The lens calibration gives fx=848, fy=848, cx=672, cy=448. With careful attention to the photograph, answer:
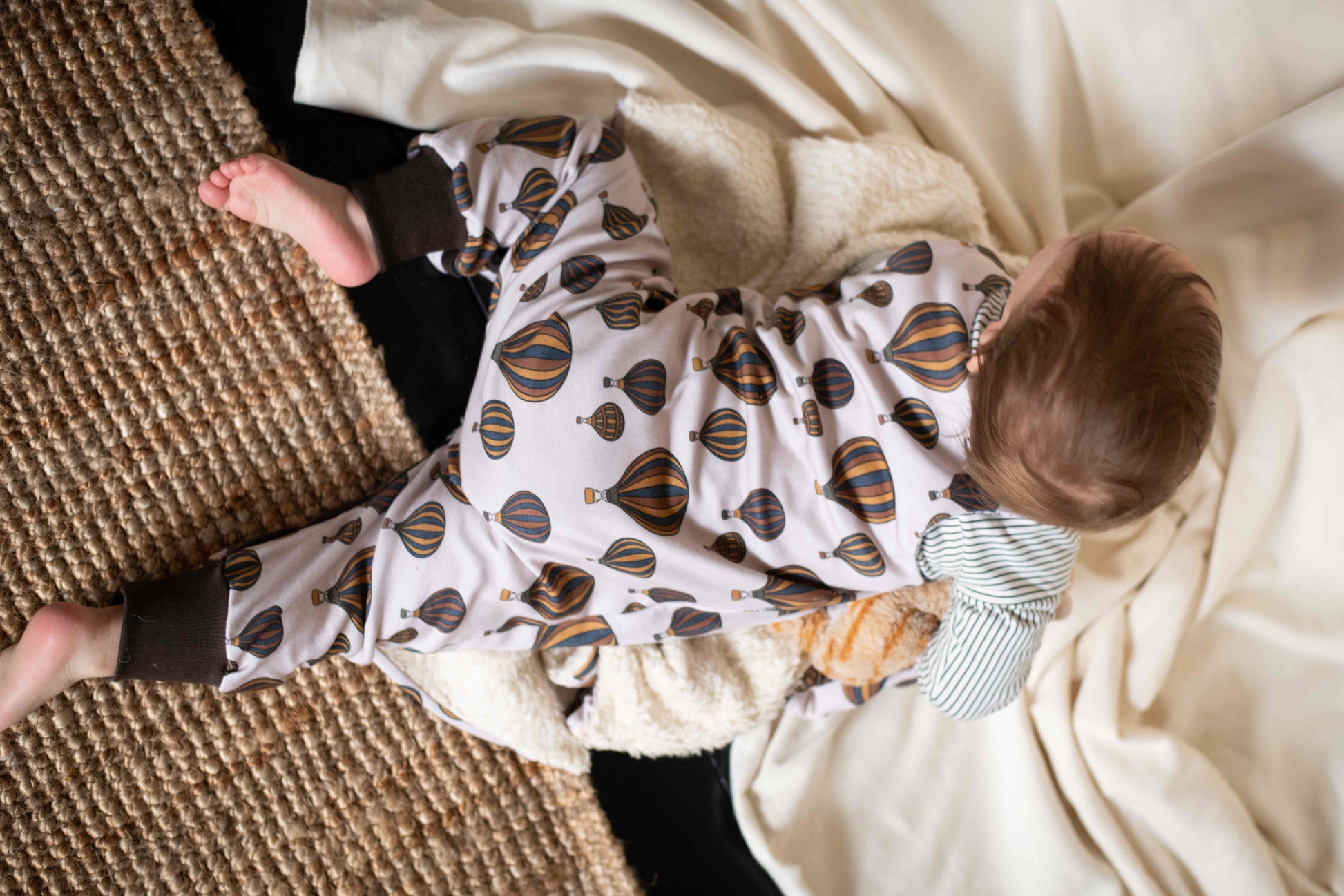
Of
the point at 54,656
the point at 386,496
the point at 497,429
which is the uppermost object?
the point at 497,429

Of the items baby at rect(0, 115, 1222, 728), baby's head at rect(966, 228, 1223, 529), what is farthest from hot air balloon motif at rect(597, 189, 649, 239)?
baby's head at rect(966, 228, 1223, 529)

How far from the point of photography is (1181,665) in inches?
38.6

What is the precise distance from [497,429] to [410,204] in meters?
0.23

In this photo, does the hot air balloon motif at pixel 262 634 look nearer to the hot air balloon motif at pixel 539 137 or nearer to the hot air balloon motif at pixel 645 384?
the hot air balloon motif at pixel 645 384

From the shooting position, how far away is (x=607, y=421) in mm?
714

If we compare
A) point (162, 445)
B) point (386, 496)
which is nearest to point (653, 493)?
point (386, 496)

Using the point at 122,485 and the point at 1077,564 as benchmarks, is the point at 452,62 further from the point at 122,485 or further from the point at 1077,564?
the point at 1077,564

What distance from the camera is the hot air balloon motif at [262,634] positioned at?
0.73 meters

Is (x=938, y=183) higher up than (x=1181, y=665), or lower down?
higher up

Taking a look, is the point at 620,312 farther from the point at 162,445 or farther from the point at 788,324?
the point at 162,445

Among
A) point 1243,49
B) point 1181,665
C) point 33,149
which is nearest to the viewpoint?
point 33,149

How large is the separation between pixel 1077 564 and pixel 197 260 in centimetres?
97

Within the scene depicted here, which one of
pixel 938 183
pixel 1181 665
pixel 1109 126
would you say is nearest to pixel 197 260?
pixel 938 183

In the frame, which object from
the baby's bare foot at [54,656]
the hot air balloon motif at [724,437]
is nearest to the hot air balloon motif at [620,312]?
the hot air balloon motif at [724,437]
